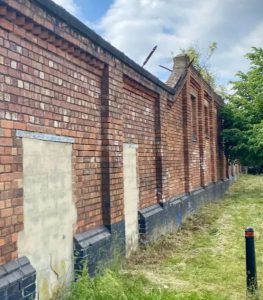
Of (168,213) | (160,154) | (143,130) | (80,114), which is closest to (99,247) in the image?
(80,114)

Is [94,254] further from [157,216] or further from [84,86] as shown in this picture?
[157,216]

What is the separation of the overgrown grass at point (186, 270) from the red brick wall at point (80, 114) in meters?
0.87

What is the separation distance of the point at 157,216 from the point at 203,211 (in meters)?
4.36

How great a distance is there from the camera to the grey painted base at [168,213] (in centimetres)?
720

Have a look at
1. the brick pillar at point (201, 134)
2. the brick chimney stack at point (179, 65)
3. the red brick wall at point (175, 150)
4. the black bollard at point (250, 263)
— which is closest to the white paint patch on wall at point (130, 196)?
the red brick wall at point (175, 150)

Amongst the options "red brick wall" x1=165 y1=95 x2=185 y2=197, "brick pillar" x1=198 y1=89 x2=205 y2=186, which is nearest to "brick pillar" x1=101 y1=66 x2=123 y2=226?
"red brick wall" x1=165 y1=95 x2=185 y2=197

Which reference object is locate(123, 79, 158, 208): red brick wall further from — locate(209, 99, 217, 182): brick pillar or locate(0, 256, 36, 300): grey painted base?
locate(209, 99, 217, 182): brick pillar

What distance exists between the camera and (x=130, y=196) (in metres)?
6.77

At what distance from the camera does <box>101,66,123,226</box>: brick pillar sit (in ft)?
18.7

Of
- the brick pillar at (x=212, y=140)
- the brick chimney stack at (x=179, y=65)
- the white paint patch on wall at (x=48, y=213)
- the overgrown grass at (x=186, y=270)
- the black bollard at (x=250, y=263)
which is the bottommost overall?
the overgrown grass at (x=186, y=270)

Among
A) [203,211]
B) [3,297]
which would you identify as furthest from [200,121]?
[3,297]

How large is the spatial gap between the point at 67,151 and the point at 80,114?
2.06ft

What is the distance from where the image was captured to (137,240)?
23.0ft

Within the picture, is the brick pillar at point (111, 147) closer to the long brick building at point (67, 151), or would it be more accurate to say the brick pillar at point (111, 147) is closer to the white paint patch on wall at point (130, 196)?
the long brick building at point (67, 151)
